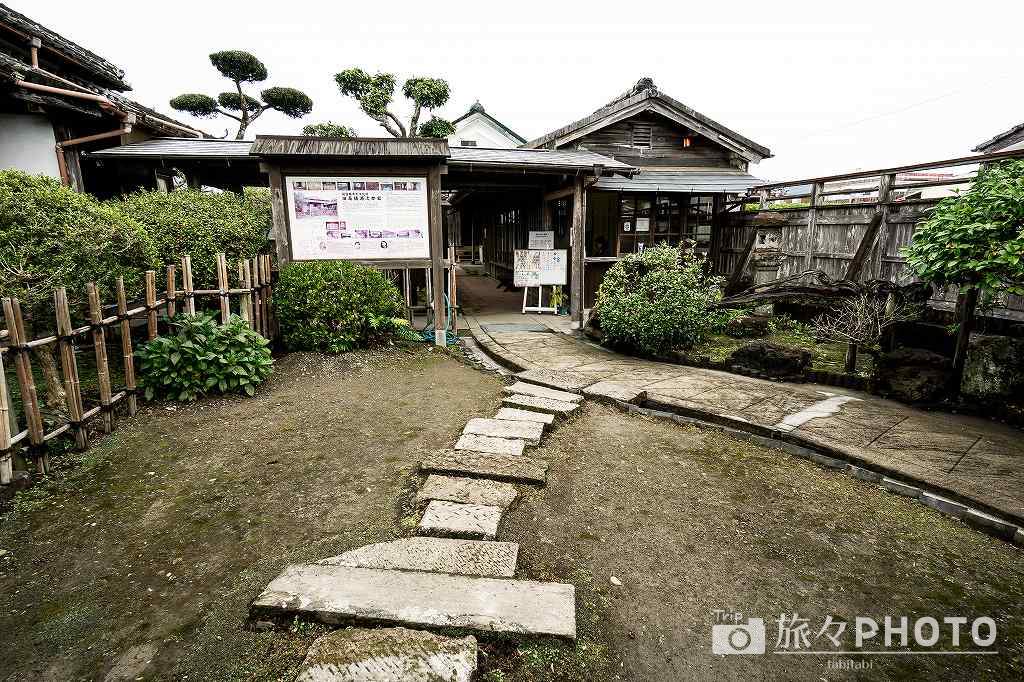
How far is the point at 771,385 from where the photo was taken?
660 cm

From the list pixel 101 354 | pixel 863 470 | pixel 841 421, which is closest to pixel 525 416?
pixel 863 470

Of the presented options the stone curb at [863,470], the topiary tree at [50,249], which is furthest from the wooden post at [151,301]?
the stone curb at [863,470]

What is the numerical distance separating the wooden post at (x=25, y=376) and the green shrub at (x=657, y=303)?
692 cm

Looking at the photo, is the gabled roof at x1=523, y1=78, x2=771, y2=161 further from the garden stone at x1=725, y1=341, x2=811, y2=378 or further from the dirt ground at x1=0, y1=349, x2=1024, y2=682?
the dirt ground at x1=0, y1=349, x2=1024, y2=682

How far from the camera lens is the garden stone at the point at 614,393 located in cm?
607

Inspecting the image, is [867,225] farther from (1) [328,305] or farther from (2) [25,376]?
(2) [25,376]

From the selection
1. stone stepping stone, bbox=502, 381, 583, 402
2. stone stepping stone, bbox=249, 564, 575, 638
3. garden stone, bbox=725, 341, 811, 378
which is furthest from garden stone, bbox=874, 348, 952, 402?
stone stepping stone, bbox=249, 564, 575, 638

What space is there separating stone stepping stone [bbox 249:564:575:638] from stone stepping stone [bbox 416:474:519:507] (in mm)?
860

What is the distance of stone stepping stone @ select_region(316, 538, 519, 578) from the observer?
301 cm

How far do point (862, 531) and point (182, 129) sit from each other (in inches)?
568

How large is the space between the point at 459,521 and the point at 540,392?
3.01 metres

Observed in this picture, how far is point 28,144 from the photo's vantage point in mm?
8164

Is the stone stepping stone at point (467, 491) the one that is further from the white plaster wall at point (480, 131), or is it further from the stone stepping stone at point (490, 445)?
the white plaster wall at point (480, 131)

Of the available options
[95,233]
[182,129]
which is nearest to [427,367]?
[95,233]
